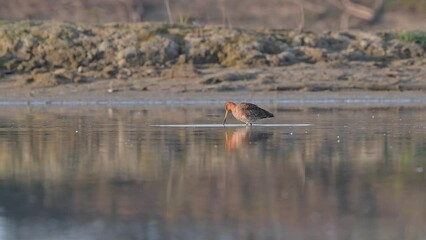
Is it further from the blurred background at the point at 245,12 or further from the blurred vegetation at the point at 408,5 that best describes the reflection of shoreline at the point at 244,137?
the blurred vegetation at the point at 408,5

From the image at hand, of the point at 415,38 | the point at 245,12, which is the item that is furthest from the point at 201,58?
the point at 245,12

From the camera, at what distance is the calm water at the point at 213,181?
7.93m

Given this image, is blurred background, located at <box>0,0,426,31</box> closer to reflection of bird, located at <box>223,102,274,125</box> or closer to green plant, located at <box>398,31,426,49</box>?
green plant, located at <box>398,31,426,49</box>

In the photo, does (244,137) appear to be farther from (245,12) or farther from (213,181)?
(245,12)

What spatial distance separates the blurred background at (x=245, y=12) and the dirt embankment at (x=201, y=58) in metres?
5.93

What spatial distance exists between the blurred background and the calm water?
1828 centimetres

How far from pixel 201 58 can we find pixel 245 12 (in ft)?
27.9

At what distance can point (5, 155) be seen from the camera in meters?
13.0

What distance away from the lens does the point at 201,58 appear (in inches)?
1113

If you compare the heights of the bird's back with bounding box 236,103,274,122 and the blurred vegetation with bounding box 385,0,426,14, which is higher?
the blurred vegetation with bounding box 385,0,426,14

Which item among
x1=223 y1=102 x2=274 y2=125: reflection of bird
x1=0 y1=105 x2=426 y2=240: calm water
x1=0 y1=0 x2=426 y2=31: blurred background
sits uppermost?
x1=0 y1=0 x2=426 y2=31: blurred background

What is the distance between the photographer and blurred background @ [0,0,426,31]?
36.2 m

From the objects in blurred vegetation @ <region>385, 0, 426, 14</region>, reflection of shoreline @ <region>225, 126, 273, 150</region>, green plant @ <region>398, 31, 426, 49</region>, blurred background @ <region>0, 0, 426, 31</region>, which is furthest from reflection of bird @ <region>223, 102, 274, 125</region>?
blurred vegetation @ <region>385, 0, 426, 14</region>

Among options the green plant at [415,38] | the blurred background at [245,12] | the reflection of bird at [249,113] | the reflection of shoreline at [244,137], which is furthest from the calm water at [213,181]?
the blurred background at [245,12]
